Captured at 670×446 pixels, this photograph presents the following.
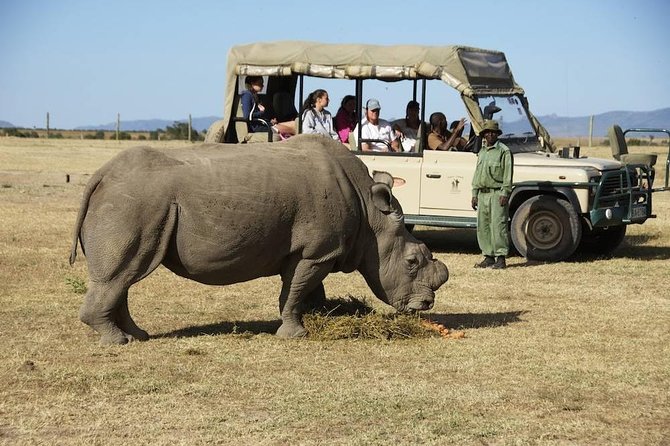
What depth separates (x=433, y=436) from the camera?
651cm

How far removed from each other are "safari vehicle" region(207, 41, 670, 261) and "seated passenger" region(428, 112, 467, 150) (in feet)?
0.51

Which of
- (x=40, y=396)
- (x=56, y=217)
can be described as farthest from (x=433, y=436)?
(x=56, y=217)

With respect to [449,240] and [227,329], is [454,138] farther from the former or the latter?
[227,329]

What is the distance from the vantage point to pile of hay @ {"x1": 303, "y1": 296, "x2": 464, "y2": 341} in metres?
9.33

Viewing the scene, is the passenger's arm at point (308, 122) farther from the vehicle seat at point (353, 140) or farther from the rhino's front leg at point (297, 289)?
the rhino's front leg at point (297, 289)

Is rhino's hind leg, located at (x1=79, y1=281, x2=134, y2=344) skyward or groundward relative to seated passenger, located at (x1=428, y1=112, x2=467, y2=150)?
groundward

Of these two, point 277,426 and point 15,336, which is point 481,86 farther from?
point 277,426

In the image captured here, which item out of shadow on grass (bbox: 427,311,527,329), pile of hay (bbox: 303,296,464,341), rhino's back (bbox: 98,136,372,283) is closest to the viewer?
rhino's back (bbox: 98,136,372,283)

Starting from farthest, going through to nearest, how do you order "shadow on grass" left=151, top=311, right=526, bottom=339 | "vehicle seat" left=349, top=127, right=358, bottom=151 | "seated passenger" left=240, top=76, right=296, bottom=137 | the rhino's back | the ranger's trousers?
"seated passenger" left=240, top=76, right=296, bottom=137, "vehicle seat" left=349, top=127, right=358, bottom=151, the ranger's trousers, "shadow on grass" left=151, top=311, right=526, bottom=339, the rhino's back

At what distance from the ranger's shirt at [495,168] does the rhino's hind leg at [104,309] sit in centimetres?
625

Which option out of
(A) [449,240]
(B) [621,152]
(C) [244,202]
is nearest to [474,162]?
(A) [449,240]

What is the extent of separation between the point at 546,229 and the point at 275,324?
5.81 metres

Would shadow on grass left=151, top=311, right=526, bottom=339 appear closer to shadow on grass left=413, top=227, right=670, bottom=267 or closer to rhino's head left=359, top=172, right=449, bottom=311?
rhino's head left=359, top=172, right=449, bottom=311

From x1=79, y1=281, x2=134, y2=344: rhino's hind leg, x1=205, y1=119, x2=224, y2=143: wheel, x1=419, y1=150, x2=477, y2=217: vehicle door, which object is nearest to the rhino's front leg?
x1=79, y1=281, x2=134, y2=344: rhino's hind leg
